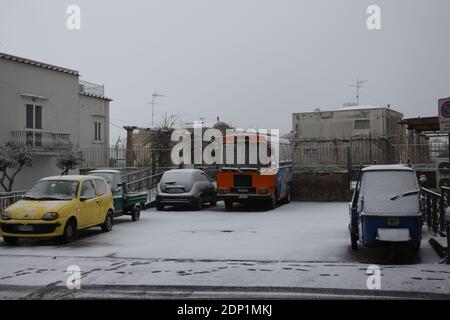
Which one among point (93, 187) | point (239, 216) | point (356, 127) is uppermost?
point (356, 127)

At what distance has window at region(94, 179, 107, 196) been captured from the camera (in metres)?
15.0

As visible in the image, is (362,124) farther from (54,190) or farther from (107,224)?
(54,190)

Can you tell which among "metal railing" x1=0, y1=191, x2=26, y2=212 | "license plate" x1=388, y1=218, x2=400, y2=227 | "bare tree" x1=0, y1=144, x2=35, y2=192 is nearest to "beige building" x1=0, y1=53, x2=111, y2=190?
"bare tree" x1=0, y1=144, x2=35, y2=192

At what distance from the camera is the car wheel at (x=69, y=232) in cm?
1280

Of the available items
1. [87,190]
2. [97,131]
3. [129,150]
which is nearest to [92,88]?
[97,131]

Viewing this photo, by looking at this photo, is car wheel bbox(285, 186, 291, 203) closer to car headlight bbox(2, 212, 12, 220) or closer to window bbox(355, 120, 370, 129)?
window bbox(355, 120, 370, 129)

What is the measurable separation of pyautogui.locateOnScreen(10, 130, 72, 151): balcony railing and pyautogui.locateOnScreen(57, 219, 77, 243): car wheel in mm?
13114

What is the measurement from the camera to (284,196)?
24.3 metres

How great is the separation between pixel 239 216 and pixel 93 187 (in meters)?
6.53

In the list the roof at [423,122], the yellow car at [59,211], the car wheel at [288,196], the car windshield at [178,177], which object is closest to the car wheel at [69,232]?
the yellow car at [59,211]

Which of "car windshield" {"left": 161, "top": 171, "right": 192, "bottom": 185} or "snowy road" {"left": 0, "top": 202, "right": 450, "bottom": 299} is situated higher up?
"car windshield" {"left": 161, "top": 171, "right": 192, "bottom": 185}

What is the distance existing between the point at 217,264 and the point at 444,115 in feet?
16.6
